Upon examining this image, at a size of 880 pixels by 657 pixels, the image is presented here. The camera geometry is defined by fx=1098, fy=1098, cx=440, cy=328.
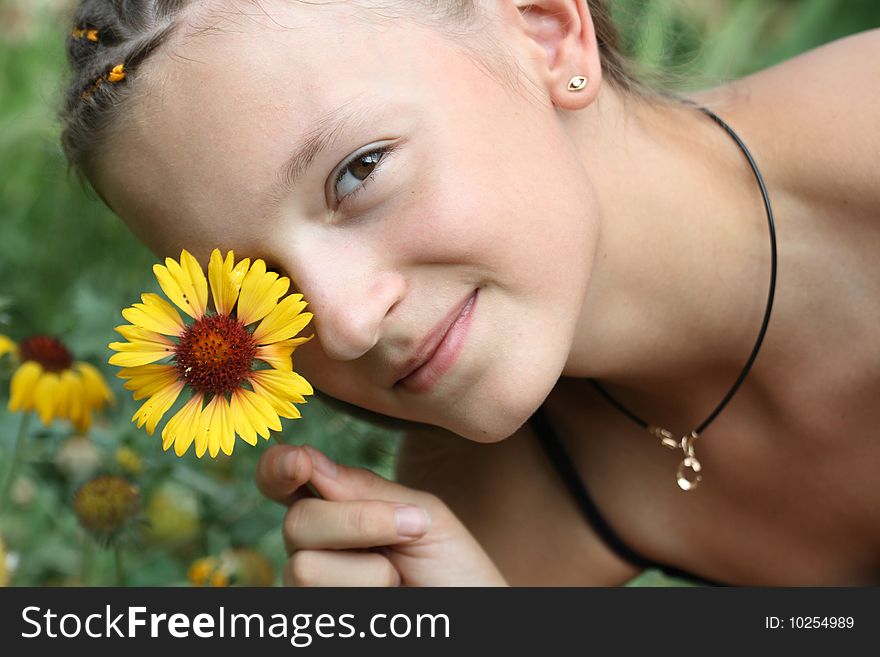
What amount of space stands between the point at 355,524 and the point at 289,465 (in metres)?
0.10

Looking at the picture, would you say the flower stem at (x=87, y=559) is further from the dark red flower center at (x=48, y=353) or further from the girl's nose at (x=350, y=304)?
the girl's nose at (x=350, y=304)

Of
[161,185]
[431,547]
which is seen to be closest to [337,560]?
[431,547]

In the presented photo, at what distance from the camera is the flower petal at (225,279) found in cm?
102

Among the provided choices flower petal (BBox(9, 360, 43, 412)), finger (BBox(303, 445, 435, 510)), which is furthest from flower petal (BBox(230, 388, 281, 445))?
flower petal (BBox(9, 360, 43, 412))

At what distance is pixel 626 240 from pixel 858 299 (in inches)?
11.5

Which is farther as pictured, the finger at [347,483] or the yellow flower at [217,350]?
the finger at [347,483]

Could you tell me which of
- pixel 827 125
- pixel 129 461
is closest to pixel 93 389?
pixel 129 461

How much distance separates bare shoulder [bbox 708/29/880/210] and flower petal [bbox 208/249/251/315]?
0.69 meters

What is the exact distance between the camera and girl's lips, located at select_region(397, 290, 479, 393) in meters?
1.11

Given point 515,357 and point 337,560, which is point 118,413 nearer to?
point 337,560

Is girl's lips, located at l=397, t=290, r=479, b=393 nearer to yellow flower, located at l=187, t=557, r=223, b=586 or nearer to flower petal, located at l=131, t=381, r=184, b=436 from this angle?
flower petal, located at l=131, t=381, r=184, b=436

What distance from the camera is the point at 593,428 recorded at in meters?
1.58

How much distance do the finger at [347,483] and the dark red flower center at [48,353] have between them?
40cm

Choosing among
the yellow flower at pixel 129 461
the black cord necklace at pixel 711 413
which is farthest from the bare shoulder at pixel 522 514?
the yellow flower at pixel 129 461
